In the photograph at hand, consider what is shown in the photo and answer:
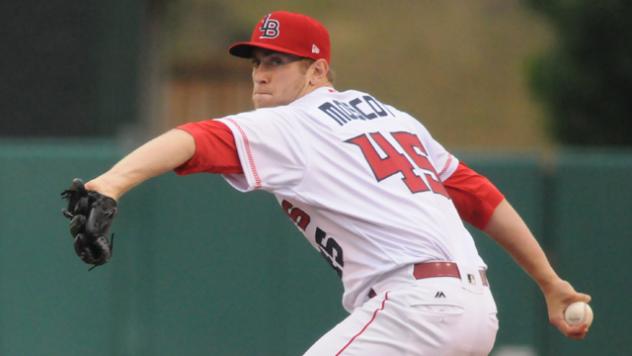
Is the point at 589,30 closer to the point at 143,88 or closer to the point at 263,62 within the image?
the point at 143,88

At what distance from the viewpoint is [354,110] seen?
400cm

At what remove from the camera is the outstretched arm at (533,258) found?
4320mm

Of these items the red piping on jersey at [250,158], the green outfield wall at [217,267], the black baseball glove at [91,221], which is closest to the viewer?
the black baseball glove at [91,221]

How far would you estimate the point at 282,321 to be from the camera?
8.50 m

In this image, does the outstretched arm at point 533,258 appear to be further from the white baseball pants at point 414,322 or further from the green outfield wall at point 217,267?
the green outfield wall at point 217,267

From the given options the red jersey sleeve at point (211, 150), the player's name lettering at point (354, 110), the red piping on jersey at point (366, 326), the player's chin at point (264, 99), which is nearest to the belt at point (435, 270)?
the red piping on jersey at point (366, 326)

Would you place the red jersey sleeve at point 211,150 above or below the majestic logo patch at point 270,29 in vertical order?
below

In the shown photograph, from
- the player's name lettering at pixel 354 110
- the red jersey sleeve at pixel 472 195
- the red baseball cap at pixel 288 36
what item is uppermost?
the red baseball cap at pixel 288 36

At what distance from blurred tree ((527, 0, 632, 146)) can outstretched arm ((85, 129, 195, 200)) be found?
8697 mm

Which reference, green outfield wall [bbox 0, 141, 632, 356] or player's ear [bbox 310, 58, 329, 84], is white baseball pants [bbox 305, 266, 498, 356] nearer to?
player's ear [bbox 310, 58, 329, 84]

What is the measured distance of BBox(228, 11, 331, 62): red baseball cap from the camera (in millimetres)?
4070

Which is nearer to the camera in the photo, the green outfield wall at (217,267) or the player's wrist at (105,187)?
the player's wrist at (105,187)

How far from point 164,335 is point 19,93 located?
2679mm

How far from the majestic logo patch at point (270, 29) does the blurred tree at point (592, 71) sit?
7.98 m
